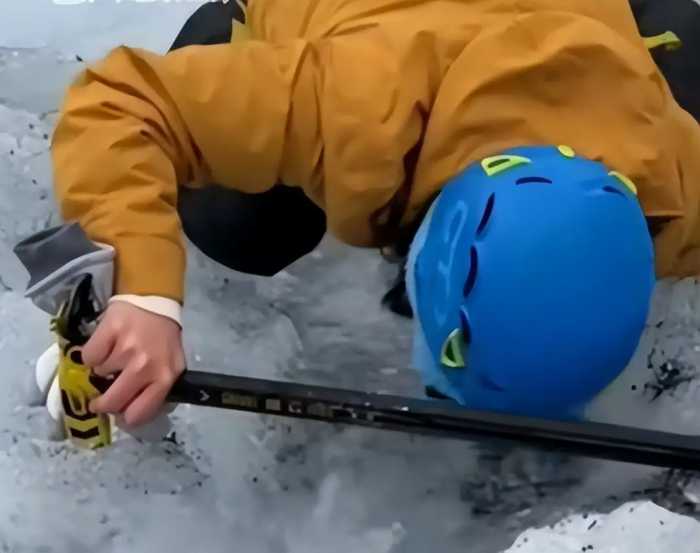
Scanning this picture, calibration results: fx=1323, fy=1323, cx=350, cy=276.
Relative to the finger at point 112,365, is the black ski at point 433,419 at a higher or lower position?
lower

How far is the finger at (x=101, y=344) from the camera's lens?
0.52 metres

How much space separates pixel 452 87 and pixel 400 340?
17 cm

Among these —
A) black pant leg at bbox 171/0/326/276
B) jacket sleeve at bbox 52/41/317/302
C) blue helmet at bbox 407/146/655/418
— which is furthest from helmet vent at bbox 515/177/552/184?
black pant leg at bbox 171/0/326/276

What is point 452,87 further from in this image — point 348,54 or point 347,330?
point 347,330

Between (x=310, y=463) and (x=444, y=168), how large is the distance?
164mm

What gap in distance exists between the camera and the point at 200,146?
57 centimetres

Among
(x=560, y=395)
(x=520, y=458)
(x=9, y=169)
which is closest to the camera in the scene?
(x=560, y=395)

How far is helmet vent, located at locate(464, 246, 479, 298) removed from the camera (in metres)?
0.50

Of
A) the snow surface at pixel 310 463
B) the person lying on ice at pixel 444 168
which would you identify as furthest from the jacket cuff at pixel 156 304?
the snow surface at pixel 310 463

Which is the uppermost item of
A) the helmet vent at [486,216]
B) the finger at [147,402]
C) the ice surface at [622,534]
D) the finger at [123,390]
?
the helmet vent at [486,216]

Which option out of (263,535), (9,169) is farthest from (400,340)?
(9,169)

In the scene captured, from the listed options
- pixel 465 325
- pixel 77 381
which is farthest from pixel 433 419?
pixel 77 381

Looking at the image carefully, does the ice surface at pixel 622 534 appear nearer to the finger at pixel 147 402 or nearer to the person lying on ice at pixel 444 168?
the person lying on ice at pixel 444 168

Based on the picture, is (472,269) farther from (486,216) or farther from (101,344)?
(101,344)
